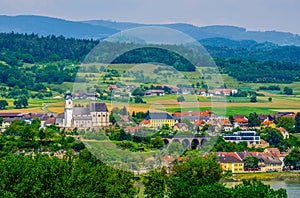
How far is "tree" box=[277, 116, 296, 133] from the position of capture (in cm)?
4191

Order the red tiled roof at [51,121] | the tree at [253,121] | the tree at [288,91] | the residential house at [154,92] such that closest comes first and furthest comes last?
the red tiled roof at [51,121], the tree at [253,121], the residential house at [154,92], the tree at [288,91]

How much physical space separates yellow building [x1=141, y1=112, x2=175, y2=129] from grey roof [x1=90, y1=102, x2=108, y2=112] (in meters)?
1.97

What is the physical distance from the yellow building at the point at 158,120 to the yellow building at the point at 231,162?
2.66m

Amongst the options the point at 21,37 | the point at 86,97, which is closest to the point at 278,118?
the point at 86,97

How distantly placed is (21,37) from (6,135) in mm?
38232

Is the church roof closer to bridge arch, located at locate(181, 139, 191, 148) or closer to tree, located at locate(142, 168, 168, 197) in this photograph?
bridge arch, located at locate(181, 139, 191, 148)

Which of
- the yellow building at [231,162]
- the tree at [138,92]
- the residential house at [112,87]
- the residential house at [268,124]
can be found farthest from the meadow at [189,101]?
the yellow building at [231,162]

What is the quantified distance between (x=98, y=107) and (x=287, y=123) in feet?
27.9

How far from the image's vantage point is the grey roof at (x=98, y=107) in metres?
38.5

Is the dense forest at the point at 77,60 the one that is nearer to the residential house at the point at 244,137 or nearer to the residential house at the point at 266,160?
the residential house at the point at 244,137

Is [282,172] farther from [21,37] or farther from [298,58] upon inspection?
[298,58]

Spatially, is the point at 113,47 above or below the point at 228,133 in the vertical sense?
above

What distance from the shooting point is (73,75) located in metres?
59.0

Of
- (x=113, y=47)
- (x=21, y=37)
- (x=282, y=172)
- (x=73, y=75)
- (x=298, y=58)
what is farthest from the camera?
(x=298, y=58)
